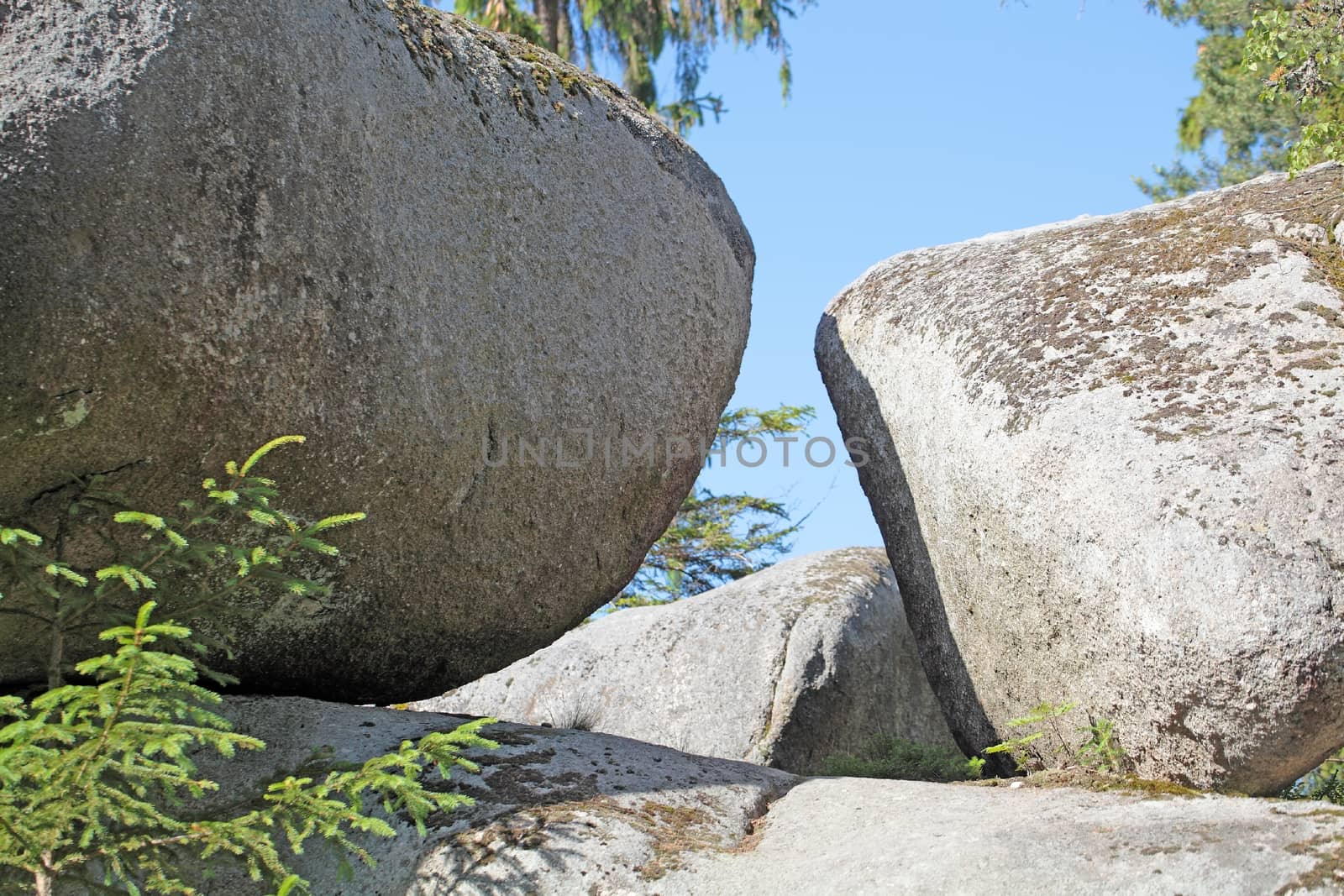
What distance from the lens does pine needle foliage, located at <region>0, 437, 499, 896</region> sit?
3.26 metres

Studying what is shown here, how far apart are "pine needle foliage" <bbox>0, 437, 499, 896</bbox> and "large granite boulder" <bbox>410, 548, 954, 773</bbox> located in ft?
8.72

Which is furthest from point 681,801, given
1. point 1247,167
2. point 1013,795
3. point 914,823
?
point 1247,167

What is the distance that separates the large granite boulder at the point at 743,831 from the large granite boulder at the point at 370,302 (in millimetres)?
633

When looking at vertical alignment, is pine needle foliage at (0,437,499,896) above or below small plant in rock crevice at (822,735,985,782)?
above

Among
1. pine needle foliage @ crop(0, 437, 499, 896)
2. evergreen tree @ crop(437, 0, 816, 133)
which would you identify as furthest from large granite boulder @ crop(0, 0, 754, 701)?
evergreen tree @ crop(437, 0, 816, 133)

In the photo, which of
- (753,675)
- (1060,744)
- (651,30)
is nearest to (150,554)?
(1060,744)

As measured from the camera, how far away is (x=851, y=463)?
6.38 m

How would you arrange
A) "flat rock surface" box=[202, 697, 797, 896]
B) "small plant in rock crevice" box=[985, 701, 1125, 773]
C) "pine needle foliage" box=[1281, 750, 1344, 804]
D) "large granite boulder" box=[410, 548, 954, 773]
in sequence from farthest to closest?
"large granite boulder" box=[410, 548, 954, 773] < "pine needle foliage" box=[1281, 750, 1344, 804] < "small plant in rock crevice" box=[985, 701, 1125, 773] < "flat rock surface" box=[202, 697, 797, 896]

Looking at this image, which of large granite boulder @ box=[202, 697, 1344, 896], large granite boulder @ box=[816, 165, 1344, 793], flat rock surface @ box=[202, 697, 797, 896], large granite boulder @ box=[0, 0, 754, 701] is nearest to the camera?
large granite boulder @ box=[202, 697, 1344, 896]

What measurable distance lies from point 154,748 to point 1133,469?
10.6 ft

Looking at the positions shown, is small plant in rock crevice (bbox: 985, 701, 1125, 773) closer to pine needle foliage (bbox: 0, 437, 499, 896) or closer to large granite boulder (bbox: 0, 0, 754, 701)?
large granite boulder (bbox: 0, 0, 754, 701)

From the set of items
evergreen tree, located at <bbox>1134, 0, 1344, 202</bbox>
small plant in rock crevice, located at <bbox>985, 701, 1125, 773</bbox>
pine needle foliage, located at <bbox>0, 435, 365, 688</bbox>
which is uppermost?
evergreen tree, located at <bbox>1134, 0, 1344, 202</bbox>

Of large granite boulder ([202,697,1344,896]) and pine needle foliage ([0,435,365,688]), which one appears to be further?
pine needle foliage ([0,435,365,688])

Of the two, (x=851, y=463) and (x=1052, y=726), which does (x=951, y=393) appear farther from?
(x=1052, y=726)
